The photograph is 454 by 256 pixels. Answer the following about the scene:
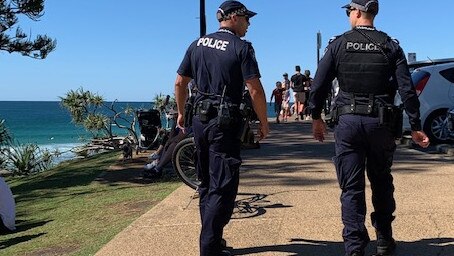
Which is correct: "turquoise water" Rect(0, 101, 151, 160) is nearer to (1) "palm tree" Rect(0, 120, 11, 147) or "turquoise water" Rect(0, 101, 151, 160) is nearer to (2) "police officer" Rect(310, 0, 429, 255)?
(1) "palm tree" Rect(0, 120, 11, 147)

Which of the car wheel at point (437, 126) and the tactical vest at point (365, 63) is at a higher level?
the tactical vest at point (365, 63)

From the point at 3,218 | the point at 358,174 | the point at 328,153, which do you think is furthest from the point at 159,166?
the point at 358,174

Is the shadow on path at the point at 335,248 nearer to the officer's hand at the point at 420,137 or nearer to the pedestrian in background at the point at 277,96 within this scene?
the officer's hand at the point at 420,137

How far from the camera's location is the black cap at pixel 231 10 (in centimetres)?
428

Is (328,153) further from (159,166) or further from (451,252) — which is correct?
(451,252)

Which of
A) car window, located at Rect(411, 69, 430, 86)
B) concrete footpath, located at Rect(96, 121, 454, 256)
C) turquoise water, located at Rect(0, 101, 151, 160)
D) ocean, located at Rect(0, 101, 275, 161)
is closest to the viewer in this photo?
concrete footpath, located at Rect(96, 121, 454, 256)

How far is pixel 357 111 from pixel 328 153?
665 cm

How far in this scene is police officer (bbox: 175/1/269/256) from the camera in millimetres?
4137

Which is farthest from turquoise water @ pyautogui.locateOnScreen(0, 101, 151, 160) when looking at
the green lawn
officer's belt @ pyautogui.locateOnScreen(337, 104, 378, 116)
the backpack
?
officer's belt @ pyautogui.locateOnScreen(337, 104, 378, 116)

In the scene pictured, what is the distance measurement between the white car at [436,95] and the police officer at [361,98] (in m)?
8.09

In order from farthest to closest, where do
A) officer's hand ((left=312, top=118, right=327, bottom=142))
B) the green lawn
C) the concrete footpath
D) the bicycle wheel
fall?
1. the bicycle wheel
2. the green lawn
3. the concrete footpath
4. officer's hand ((left=312, top=118, right=327, bottom=142))

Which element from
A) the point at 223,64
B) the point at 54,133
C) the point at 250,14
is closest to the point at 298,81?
the point at 250,14

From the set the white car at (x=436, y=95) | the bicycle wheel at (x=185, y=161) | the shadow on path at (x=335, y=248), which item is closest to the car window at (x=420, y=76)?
the white car at (x=436, y=95)

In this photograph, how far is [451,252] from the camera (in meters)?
4.34
